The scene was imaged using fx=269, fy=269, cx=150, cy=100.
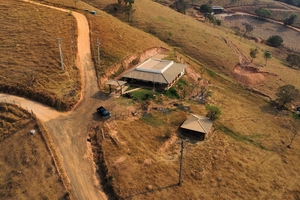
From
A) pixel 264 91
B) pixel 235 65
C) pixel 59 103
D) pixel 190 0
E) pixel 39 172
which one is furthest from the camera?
pixel 190 0

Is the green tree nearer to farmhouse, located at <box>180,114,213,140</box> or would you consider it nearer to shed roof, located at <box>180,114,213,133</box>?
shed roof, located at <box>180,114,213,133</box>

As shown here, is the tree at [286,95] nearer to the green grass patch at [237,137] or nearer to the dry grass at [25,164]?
the green grass patch at [237,137]

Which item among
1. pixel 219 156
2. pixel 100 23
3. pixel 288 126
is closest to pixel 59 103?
pixel 219 156

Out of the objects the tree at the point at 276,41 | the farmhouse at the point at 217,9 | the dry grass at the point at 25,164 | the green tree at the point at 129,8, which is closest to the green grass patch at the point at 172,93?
the dry grass at the point at 25,164

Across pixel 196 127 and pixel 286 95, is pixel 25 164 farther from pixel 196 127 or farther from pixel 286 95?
pixel 286 95

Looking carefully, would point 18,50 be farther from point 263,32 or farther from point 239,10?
point 239,10

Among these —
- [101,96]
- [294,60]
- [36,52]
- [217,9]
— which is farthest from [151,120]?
[217,9]
